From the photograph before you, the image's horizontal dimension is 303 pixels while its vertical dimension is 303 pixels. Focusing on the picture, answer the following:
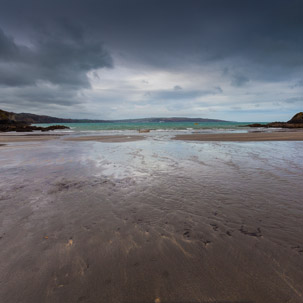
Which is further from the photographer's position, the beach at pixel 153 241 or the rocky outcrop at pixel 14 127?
the rocky outcrop at pixel 14 127

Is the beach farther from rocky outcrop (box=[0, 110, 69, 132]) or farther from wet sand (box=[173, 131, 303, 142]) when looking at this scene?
rocky outcrop (box=[0, 110, 69, 132])

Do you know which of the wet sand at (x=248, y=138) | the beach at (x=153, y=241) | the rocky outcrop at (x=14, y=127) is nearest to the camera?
the beach at (x=153, y=241)

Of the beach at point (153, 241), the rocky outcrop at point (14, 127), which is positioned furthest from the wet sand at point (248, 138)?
the rocky outcrop at point (14, 127)

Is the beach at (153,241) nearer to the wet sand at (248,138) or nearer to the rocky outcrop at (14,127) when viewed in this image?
the wet sand at (248,138)

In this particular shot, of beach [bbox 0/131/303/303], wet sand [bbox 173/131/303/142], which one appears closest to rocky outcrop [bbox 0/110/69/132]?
wet sand [bbox 173/131/303/142]

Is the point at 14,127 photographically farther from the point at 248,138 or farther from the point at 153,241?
the point at 153,241

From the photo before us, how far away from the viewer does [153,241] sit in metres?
3.02

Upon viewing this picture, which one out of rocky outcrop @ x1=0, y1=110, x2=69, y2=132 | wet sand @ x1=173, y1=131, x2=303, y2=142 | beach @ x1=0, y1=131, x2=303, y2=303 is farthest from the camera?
rocky outcrop @ x1=0, y1=110, x2=69, y2=132

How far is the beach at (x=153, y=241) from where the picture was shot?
212cm

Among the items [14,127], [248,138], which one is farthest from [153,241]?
[14,127]

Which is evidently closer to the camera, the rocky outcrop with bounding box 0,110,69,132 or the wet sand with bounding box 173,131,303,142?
the wet sand with bounding box 173,131,303,142

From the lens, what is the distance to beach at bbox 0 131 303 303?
212 cm

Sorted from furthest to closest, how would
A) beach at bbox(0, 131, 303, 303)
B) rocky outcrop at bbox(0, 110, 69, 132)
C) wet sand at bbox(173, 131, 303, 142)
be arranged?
rocky outcrop at bbox(0, 110, 69, 132), wet sand at bbox(173, 131, 303, 142), beach at bbox(0, 131, 303, 303)

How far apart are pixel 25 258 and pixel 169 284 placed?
2221 mm
